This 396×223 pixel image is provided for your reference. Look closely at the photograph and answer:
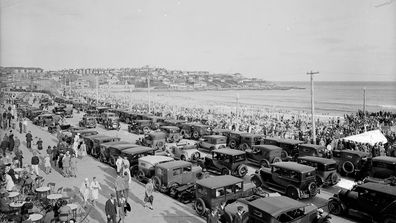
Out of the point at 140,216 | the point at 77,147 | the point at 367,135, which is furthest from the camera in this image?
the point at 77,147

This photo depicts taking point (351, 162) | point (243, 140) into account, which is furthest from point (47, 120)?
point (351, 162)

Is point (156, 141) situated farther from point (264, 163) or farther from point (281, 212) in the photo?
point (281, 212)

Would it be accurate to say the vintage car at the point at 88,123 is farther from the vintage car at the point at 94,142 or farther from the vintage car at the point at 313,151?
the vintage car at the point at 313,151

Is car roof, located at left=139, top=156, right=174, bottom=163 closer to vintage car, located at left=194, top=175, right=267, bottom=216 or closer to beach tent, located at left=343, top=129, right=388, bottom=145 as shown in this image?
vintage car, located at left=194, top=175, right=267, bottom=216

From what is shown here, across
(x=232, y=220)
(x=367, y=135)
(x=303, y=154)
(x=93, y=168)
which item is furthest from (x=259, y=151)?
(x=93, y=168)

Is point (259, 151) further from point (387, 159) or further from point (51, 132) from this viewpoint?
point (51, 132)

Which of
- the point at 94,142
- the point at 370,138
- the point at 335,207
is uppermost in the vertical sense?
the point at 370,138
